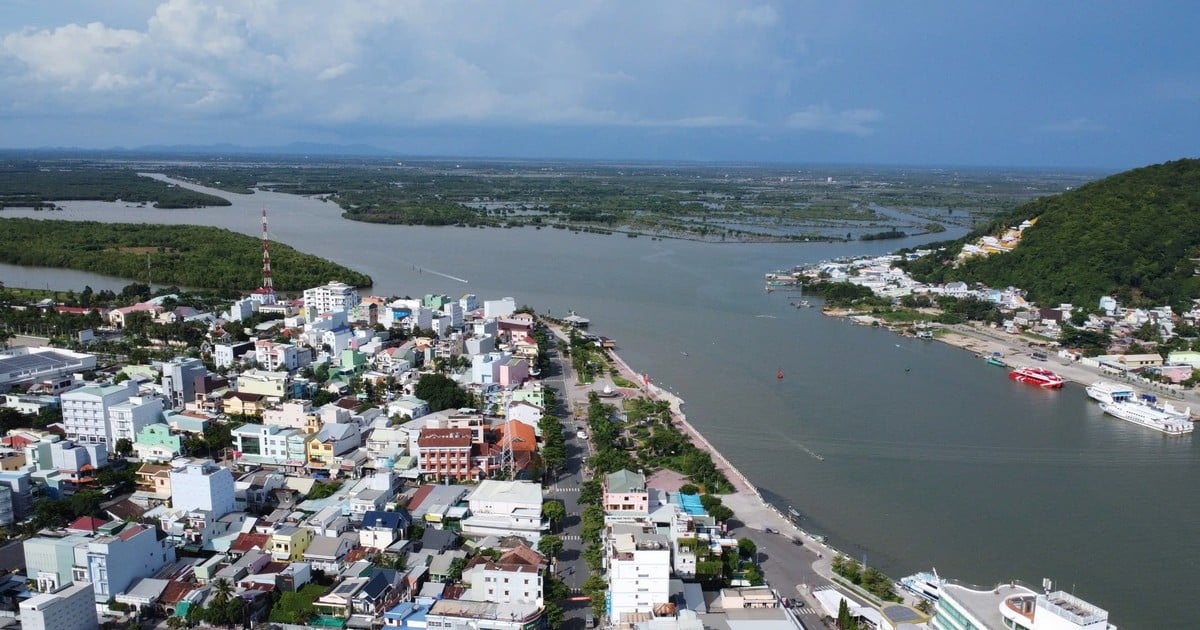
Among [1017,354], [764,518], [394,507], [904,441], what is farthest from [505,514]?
[1017,354]

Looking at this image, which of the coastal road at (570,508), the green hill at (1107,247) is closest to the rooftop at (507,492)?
the coastal road at (570,508)

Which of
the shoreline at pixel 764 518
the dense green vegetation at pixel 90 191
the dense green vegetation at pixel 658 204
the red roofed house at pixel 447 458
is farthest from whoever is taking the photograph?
the dense green vegetation at pixel 90 191

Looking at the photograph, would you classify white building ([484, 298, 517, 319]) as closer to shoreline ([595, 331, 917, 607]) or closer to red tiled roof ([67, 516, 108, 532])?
shoreline ([595, 331, 917, 607])

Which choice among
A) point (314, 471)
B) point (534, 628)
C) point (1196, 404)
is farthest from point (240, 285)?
point (1196, 404)

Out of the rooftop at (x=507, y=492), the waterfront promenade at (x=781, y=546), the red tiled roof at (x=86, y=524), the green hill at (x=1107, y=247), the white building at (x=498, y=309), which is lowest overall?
the waterfront promenade at (x=781, y=546)

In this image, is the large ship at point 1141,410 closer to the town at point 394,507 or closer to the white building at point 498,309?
the town at point 394,507

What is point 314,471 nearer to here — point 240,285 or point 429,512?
point 429,512

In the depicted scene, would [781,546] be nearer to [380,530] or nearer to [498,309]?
[380,530]
